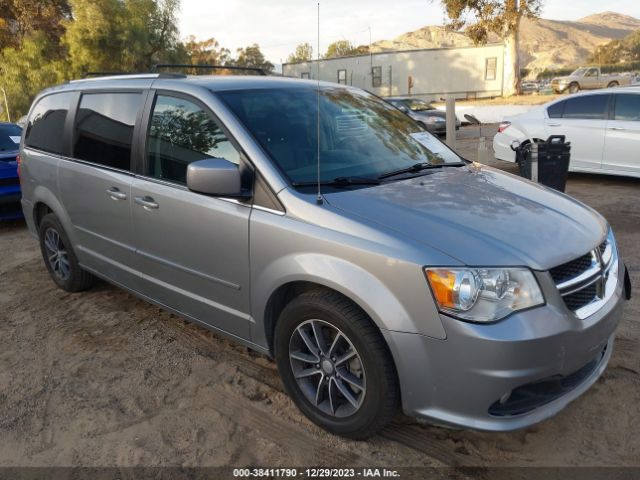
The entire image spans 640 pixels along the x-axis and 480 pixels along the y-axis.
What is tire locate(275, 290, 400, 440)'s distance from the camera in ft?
8.17

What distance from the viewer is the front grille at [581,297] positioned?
2445 millimetres

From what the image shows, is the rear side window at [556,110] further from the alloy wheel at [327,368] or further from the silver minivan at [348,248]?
the alloy wheel at [327,368]

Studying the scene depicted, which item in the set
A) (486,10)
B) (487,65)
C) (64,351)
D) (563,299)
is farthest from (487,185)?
(487,65)

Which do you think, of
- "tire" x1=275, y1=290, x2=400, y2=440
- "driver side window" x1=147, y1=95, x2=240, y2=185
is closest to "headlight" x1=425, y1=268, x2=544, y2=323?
"tire" x1=275, y1=290, x2=400, y2=440

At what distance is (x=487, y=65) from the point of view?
37.0 m

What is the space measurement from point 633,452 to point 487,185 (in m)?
1.57

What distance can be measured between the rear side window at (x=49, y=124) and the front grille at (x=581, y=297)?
3.92 m

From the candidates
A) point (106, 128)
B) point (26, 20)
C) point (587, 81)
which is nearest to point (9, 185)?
point (106, 128)

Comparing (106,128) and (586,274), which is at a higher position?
(106,128)

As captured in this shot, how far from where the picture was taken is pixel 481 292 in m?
2.28

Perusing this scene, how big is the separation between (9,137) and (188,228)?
6.56m

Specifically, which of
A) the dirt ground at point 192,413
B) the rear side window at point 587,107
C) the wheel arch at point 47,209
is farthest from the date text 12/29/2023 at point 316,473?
the rear side window at point 587,107

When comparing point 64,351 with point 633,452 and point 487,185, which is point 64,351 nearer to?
point 487,185

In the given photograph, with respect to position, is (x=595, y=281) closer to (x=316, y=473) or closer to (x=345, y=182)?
(x=345, y=182)
